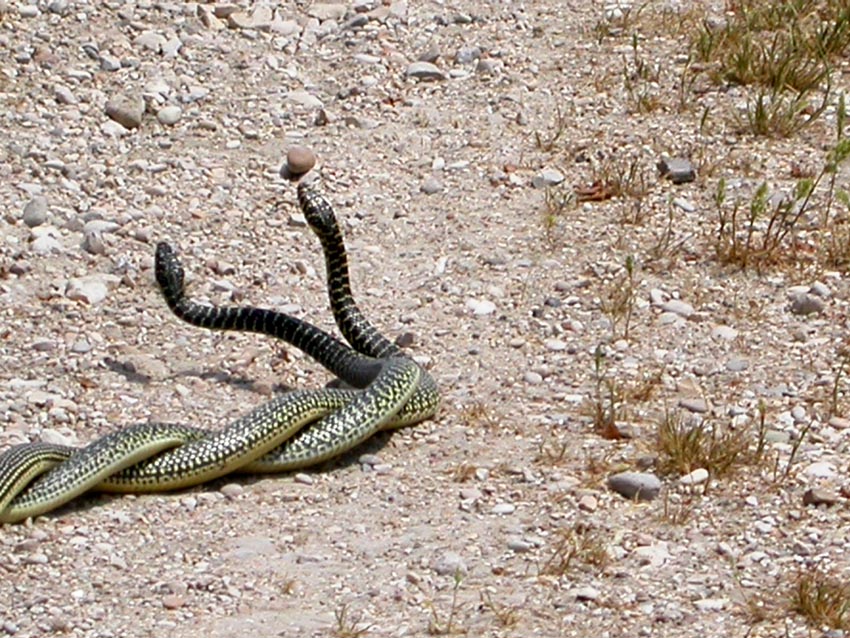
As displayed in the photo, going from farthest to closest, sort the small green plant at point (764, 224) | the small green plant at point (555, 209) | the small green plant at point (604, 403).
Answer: the small green plant at point (555, 209) < the small green plant at point (764, 224) < the small green plant at point (604, 403)

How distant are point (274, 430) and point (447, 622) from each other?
1.62 metres

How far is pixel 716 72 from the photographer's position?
12.2 metres

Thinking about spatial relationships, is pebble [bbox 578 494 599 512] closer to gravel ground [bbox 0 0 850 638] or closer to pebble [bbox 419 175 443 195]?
gravel ground [bbox 0 0 850 638]

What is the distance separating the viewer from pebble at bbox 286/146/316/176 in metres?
11.2

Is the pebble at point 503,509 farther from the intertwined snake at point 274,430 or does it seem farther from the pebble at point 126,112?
the pebble at point 126,112

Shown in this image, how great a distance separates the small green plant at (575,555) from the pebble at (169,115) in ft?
16.3

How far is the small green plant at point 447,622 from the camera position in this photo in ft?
22.7

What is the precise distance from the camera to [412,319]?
987 centimetres

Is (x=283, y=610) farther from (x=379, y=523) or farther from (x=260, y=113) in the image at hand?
(x=260, y=113)

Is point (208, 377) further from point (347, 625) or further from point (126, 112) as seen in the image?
point (126, 112)

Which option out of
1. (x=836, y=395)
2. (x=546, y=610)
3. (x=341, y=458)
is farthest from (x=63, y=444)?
(x=836, y=395)

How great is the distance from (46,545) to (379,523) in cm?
135

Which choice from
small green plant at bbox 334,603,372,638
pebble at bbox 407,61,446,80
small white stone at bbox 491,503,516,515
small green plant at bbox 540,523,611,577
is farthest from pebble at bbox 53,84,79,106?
small green plant at bbox 334,603,372,638

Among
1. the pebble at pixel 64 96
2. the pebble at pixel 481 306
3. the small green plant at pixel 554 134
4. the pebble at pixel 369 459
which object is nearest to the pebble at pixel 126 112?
the pebble at pixel 64 96
